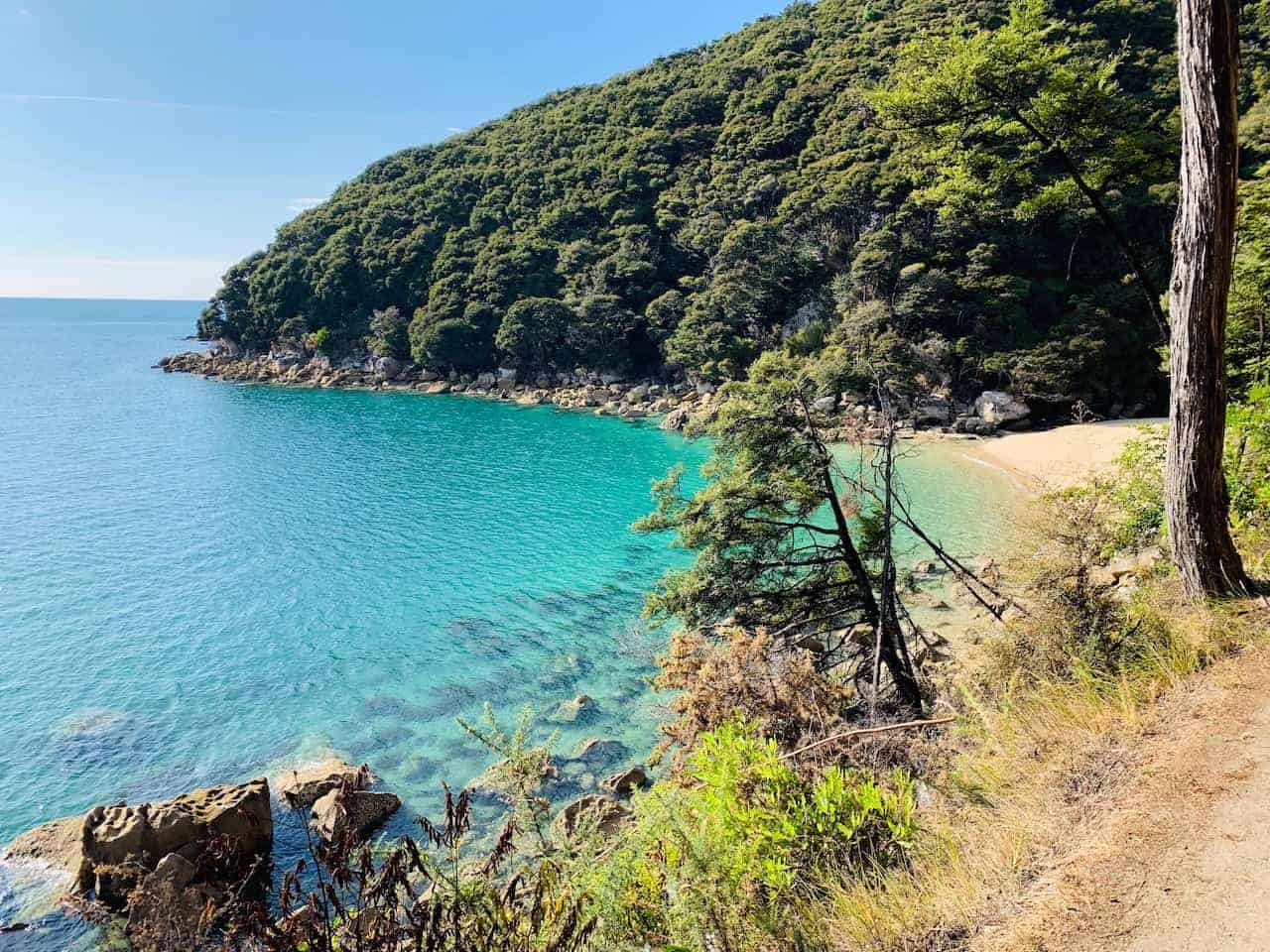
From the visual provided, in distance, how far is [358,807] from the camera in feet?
36.6

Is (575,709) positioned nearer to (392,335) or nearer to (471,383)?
(471,383)

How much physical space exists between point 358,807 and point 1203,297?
1369 centimetres

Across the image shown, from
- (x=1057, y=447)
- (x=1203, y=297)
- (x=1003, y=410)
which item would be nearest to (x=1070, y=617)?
(x=1203, y=297)

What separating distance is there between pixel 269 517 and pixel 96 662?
503 inches

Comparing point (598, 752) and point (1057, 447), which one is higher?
point (1057, 447)

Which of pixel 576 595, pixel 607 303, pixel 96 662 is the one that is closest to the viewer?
pixel 96 662

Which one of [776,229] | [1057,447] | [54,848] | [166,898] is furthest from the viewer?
[776,229]

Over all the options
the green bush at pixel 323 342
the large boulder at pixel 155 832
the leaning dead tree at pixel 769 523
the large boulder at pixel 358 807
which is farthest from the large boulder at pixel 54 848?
the green bush at pixel 323 342

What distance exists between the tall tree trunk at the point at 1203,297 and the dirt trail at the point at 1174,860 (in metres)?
1.96

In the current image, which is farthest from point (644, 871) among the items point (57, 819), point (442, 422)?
point (442, 422)

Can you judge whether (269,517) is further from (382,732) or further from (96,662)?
(382,732)

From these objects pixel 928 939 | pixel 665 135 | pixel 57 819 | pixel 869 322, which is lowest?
pixel 57 819

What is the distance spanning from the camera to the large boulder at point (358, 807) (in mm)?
10703

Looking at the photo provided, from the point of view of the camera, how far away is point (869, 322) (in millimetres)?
40125
